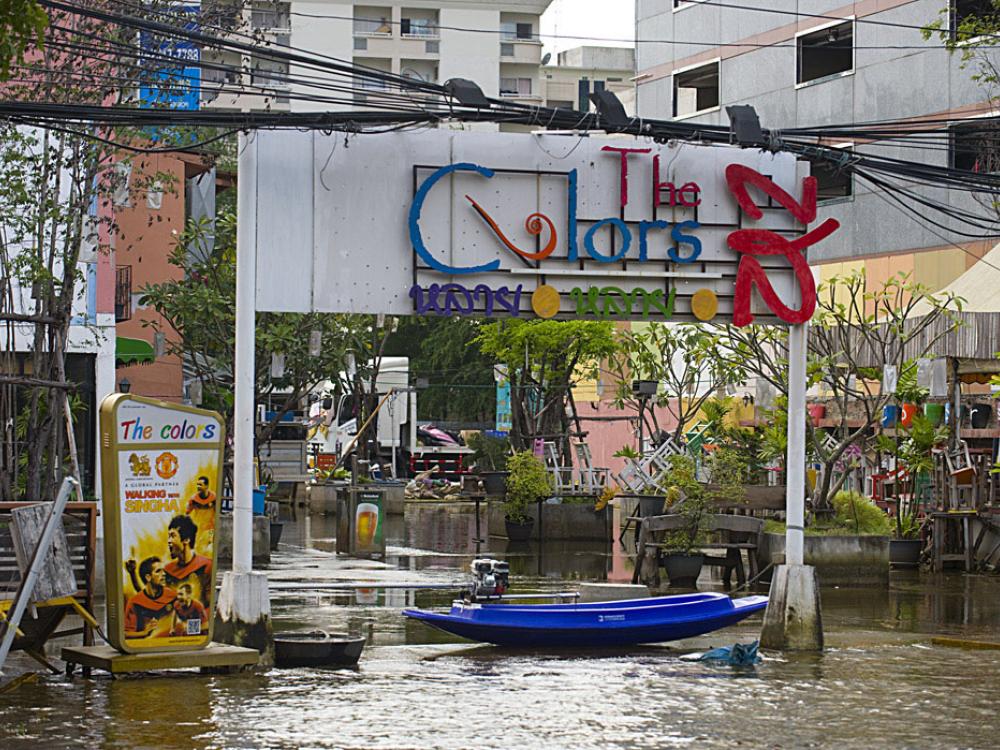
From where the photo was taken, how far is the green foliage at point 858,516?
82.6ft

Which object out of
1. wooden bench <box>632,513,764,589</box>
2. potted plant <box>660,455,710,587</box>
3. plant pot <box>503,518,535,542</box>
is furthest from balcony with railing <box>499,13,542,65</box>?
potted plant <box>660,455,710,587</box>

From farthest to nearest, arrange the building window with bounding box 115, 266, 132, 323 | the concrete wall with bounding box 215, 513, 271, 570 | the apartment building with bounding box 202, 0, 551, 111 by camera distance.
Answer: the apartment building with bounding box 202, 0, 551, 111 → the building window with bounding box 115, 266, 132, 323 → the concrete wall with bounding box 215, 513, 271, 570

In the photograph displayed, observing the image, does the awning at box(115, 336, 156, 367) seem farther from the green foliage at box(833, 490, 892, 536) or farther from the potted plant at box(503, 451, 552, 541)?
the green foliage at box(833, 490, 892, 536)

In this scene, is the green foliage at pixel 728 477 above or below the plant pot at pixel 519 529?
above

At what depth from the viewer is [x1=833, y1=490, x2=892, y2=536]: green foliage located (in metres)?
25.2

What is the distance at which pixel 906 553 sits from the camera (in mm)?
27234

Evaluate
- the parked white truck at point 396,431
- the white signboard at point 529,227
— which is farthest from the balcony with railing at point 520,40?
the white signboard at point 529,227

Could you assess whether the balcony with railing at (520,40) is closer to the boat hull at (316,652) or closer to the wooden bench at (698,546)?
the wooden bench at (698,546)

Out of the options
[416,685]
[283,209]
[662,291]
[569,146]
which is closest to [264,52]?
[283,209]

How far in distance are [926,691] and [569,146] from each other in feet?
18.6

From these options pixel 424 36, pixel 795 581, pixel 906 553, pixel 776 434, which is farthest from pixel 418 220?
pixel 424 36

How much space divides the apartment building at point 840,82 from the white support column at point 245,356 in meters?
24.0

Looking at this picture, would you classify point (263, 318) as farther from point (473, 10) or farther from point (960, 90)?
point (473, 10)

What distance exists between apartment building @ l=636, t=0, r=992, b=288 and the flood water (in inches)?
838
